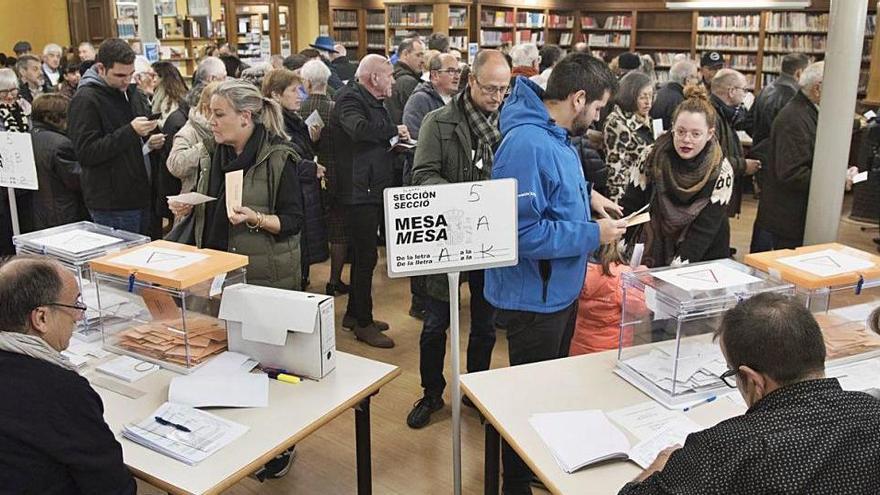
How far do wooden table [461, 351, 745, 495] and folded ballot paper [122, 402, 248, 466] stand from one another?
29.7 inches

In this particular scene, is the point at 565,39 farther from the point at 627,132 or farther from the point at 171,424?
the point at 171,424

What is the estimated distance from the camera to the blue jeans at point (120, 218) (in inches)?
165

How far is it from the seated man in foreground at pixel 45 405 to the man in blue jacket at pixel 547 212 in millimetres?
1387

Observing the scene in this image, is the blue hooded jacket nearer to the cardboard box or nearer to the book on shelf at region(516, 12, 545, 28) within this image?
the cardboard box

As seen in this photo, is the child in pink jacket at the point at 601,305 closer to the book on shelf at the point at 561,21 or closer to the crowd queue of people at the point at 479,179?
the crowd queue of people at the point at 479,179

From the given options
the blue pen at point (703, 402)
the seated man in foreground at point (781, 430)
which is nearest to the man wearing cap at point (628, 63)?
the blue pen at point (703, 402)

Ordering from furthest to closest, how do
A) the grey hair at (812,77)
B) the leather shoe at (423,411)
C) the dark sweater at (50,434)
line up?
the grey hair at (812,77)
the leather shoe at (423,411)
the dark sweater at (50,434)

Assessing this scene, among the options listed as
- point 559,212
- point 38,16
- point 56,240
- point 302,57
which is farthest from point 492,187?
point 38,16

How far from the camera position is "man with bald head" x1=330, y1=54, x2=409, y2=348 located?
4.24m

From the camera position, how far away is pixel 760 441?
4.84 feet

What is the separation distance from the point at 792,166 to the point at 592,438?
9.34 feet

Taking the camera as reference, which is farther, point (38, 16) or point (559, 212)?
point (38, 16)

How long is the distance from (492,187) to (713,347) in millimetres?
912

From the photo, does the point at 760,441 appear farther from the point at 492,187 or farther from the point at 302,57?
the point at 302,57
